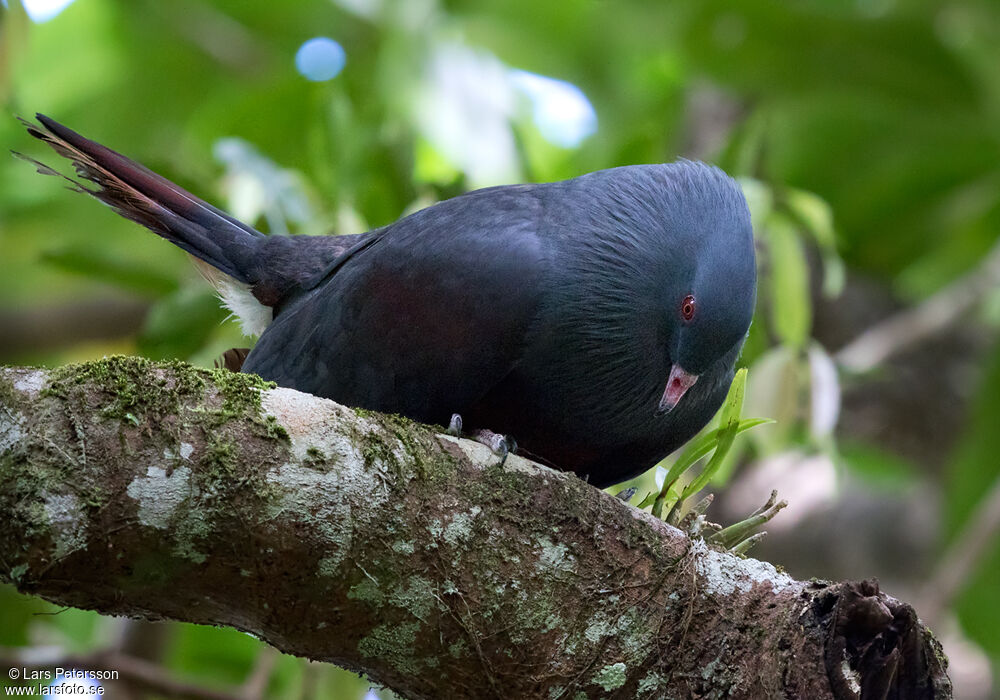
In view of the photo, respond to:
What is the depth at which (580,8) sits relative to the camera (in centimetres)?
771

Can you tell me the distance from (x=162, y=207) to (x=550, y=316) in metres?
1.69

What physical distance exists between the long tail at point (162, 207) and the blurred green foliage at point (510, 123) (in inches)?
16.8

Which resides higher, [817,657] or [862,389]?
[862,389]

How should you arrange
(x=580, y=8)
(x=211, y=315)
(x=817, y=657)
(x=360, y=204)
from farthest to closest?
(x=580, y=8)
(x=360, y=204)
(x=211, y=315)
(x=817, y=657)

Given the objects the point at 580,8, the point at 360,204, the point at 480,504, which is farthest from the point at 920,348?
the point at 480,504

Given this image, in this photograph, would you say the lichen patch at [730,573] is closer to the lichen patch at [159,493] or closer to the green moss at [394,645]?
the green moss at [394,645]

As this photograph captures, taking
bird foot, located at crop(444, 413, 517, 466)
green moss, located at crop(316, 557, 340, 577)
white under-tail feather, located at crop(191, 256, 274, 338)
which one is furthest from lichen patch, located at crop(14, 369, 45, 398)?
white under-tail feather, located at crop(191, 256, 274, 338)

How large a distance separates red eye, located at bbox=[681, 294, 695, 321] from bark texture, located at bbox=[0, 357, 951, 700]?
77cm

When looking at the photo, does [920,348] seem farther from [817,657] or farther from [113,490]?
[113,490]

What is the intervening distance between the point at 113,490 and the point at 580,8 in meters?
6.19

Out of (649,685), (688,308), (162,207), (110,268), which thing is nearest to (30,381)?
(649,685)

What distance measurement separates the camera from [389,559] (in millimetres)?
2566

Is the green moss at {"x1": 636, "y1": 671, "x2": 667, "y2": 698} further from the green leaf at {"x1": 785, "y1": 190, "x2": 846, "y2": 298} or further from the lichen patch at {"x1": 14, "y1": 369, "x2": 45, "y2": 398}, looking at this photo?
the green leaf at {"x1": 785, "y1": 190, "x2": 846, "y2": 298}

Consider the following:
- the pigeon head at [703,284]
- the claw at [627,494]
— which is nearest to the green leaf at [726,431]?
the pigeon head at [703,284]
